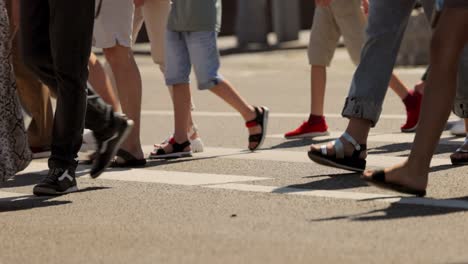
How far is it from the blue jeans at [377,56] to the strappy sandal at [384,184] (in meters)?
0.82

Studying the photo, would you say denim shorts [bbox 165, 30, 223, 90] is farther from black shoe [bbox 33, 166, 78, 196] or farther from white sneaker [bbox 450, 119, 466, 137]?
black shoe [bbox 33, 166, 78, 196]

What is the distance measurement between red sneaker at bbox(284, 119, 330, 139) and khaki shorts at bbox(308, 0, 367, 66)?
16.6 inches

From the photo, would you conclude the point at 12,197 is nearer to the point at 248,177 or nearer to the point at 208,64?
the point at 248,177

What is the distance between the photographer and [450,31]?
22.8 ft

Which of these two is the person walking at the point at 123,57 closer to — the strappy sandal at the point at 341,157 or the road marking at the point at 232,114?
the strappy sandal at the point at 341,157

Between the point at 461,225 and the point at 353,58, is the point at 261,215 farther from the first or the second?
the point at 353,58

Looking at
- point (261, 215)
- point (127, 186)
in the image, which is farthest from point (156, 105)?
point (261, 215)

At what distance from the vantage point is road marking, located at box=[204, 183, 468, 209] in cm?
708

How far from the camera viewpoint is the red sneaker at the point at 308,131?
10.8 m

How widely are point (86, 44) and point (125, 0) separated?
1184 millimetres

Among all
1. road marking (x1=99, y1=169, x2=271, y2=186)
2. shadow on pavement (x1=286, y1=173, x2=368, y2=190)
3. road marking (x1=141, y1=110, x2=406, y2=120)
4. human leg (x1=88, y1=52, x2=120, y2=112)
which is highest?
human leg (x1=88, y1=52, x2=120, y2=112)

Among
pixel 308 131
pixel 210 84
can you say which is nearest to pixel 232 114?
pixel 308 131

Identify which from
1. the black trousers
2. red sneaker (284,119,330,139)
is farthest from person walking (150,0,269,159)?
the black trousers

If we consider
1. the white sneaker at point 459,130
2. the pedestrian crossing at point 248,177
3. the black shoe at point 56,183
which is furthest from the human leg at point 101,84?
the white sneaker at point 459,130
